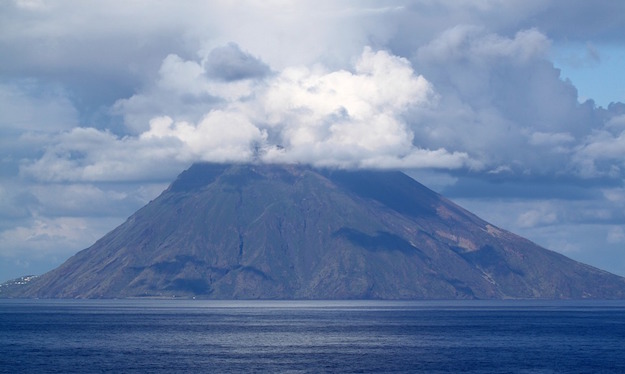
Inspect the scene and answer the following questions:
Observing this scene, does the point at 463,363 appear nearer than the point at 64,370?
No

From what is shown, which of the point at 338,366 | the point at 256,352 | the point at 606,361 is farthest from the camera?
the point at 256,352

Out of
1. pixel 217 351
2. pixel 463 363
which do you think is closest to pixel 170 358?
pixel 217 351

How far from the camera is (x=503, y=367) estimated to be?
169250mm

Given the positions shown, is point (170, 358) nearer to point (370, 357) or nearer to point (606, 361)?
point (370, 357)

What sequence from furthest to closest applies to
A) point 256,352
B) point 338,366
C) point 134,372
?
point 256,352 → point 338,366 → point 134,372

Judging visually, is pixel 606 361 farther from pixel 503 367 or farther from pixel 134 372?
pixel 134 372

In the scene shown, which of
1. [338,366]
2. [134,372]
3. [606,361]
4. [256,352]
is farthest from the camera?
[256,352]

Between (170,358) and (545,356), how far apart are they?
8164 centimetres

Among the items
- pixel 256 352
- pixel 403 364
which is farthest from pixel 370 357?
pixel 256 352

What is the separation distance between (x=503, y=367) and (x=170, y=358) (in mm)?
68377

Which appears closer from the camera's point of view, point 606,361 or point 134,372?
point 134,372

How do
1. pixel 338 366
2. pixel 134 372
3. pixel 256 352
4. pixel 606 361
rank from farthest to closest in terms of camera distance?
pixel 256 352 < pixel 606 361 < pixel 338 366 < pixel 134 372

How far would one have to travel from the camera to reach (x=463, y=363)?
17700cm

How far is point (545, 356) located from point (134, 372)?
90443 millimetres
